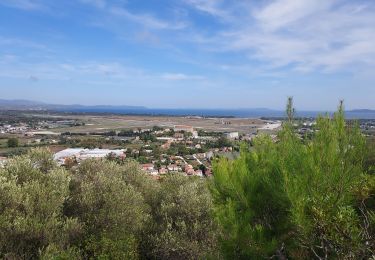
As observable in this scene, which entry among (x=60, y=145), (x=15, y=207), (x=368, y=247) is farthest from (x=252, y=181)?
(x=60, y=145)

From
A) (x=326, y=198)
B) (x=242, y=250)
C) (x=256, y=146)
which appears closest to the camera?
(x=326, y=198)

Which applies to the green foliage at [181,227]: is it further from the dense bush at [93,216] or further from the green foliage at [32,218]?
the green foliage at [32,218]

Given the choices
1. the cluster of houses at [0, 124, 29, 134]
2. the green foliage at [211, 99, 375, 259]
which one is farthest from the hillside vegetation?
the cluster of houses at [0, 124, 29, 134]

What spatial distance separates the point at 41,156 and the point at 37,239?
4316 mm

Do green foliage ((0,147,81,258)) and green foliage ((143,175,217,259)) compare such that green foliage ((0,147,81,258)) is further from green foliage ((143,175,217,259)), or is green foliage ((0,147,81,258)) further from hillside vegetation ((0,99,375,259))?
green foliage ((143,175,217,259))

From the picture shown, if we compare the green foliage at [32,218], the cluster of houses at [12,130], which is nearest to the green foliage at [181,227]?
the green foliage at [32,218]

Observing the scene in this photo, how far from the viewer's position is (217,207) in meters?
7.56

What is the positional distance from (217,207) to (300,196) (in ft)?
7.06

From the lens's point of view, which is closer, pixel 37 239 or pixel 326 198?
pixel 326 198

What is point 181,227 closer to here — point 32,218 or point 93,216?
point 93,216

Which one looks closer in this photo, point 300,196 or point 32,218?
point 300,196

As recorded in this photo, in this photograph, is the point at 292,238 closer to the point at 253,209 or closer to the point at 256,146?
the point at 253,209

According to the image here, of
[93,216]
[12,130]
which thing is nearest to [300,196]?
[93,216]

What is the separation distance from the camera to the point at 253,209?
7637 mm
